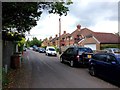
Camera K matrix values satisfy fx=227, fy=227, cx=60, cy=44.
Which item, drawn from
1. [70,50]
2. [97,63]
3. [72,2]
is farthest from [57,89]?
[70,50]

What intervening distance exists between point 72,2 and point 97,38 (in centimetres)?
3990

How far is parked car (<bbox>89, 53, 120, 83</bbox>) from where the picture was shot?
1065 cm

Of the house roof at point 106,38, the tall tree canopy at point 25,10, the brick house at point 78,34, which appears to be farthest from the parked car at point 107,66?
the brick house at point 78,34

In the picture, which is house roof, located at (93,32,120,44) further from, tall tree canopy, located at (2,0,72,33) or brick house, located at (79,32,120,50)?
tall tree canopy, located at (2,0,72,33)

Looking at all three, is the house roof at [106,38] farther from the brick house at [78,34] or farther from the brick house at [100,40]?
the brick house at [78,34]

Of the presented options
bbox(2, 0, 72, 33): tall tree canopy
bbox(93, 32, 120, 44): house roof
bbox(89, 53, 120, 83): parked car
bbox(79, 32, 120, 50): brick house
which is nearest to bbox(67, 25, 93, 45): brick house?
bbox(79, 32, 120, 50): brick house

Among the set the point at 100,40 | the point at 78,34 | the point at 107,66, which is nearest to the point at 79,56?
the point at 107,66

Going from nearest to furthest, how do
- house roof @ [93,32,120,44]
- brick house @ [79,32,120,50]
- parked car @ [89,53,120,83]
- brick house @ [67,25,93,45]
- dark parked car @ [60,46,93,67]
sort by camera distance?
parked car @ [89,53,120,83]
dark parked car @ [60,46,93,67]
brick house @ [79,32,120,50]
house roof @ [93,32,120,44]
brick house @ [67,25,93,45]

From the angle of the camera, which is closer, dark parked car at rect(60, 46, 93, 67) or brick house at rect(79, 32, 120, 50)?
dark parked car at rect(60, 46, 93, 67)

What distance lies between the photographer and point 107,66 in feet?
37.8

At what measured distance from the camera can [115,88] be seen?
9.91 m

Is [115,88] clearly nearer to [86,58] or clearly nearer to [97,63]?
[97,63]

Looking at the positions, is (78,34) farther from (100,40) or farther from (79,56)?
(79,56)

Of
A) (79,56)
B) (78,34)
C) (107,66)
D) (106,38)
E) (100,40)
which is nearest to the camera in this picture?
(107,66)
